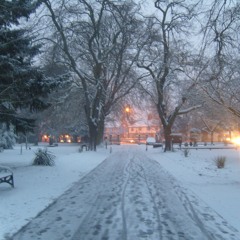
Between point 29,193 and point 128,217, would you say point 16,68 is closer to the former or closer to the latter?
point 29,193

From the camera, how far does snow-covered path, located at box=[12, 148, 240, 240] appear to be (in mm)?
8254

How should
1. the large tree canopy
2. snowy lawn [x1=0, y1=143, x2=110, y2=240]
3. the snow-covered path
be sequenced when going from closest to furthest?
the snow-covered path
snowy lawn [x1=0, y1=143, x2=110, y2=240]
the large tree canopy

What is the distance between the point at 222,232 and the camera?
27.8 feet

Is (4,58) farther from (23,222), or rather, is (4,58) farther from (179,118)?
(179,118)

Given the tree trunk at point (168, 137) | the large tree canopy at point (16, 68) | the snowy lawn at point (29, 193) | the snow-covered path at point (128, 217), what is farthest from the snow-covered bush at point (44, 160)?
the tree trunk at point (168, 137)

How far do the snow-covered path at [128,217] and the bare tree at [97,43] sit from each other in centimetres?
2291

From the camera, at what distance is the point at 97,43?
40.2 meters

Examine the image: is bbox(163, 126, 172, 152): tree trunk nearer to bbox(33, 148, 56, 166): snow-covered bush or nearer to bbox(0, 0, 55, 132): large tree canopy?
bbox(33, 148, 56, 166): snow-covered bush

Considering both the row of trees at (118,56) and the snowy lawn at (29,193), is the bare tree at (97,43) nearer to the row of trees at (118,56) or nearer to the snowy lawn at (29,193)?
the row of trees at (118,56)

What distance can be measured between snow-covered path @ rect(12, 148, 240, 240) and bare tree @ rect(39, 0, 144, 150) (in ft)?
75.2

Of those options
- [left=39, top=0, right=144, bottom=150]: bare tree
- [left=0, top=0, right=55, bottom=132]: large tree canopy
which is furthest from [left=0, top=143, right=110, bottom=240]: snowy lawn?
[left=39, top=0, right=144, bottom=150]: bare tree

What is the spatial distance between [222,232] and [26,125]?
15.3m

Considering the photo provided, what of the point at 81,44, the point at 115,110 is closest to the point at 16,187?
the point at 81,44

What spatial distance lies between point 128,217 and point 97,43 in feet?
105
